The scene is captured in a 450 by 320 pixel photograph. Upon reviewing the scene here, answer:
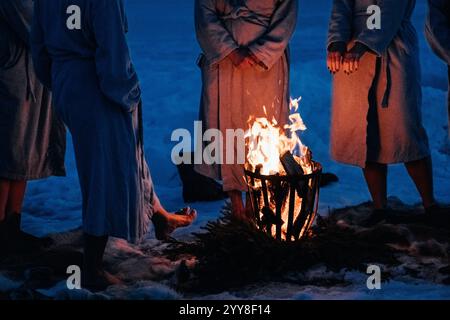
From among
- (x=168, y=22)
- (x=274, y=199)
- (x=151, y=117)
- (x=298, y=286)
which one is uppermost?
(x=168, y=22)

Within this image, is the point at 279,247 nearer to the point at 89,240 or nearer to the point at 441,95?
the point at 89,240

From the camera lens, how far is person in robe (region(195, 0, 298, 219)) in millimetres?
6289

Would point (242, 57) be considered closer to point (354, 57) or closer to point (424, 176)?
point (354, 57)

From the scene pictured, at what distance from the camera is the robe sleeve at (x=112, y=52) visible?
512 centimetres

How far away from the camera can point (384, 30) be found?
624 cm

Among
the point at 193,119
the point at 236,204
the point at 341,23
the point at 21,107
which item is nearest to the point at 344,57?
the point at 341,23

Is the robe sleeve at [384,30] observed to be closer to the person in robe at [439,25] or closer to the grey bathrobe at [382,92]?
the grey bathrobe at [382,92]

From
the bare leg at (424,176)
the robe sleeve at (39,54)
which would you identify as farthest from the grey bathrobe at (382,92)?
the robe sleeve at (39,54)

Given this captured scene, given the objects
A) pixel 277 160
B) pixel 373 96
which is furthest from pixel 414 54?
pixel 277 160

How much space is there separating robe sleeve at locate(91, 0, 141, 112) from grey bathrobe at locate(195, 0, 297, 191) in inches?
45.0

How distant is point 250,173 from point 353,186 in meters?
2.12

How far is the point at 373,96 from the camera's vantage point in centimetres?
651

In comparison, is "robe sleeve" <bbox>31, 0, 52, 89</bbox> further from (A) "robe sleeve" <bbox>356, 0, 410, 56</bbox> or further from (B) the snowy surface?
(A) "robe sleeve" <bbox>356, 0, 410, 56</bbox>

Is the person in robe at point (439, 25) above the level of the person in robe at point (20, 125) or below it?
above
